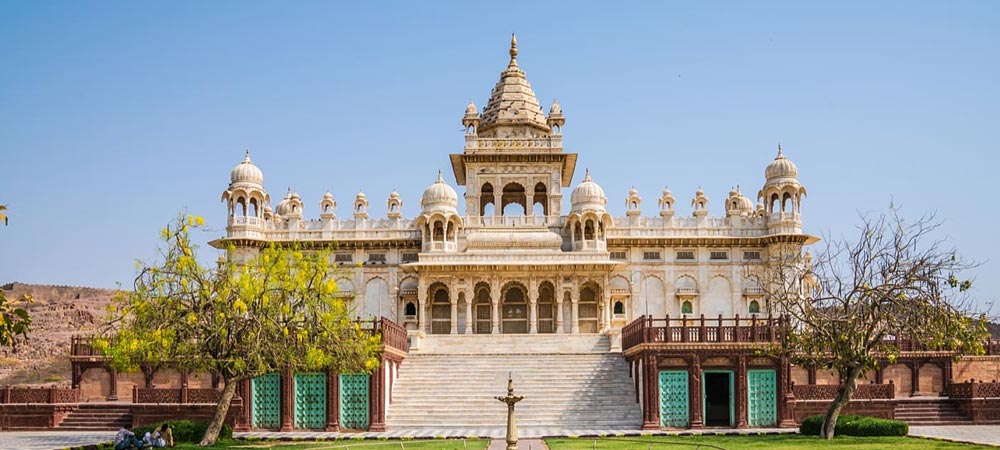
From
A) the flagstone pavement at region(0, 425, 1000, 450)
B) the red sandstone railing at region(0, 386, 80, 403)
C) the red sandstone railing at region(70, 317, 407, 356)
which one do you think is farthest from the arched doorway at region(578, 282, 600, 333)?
the red sandstone railing at region(0, 386, 80, 403)

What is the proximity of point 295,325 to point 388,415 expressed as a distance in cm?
667

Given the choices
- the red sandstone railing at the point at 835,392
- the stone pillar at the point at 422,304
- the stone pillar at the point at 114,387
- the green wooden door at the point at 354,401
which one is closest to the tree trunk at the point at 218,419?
the green wooden door at the point at 354,401

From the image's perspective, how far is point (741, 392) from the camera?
3073 cm

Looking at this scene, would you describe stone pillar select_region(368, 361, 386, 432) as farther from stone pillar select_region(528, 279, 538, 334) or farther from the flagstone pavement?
stone pillar select_region(528, 279, 538, 334)

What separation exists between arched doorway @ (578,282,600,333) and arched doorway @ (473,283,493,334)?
412 centimetres

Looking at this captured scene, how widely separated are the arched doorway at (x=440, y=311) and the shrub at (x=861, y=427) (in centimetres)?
2476

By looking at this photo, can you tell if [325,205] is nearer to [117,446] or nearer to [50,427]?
[50,427]

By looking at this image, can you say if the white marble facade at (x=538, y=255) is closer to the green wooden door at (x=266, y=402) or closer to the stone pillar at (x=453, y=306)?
the stone pillar at (x=453, y=306)

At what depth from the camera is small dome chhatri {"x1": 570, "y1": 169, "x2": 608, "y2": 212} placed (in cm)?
4981

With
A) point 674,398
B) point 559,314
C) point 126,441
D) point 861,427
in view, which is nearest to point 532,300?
point 559,314

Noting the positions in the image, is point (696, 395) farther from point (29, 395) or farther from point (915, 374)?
point (29, 395)

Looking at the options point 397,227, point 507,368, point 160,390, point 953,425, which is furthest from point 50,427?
point 953,425

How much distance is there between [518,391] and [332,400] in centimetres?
595

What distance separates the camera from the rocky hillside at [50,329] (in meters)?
55.7
